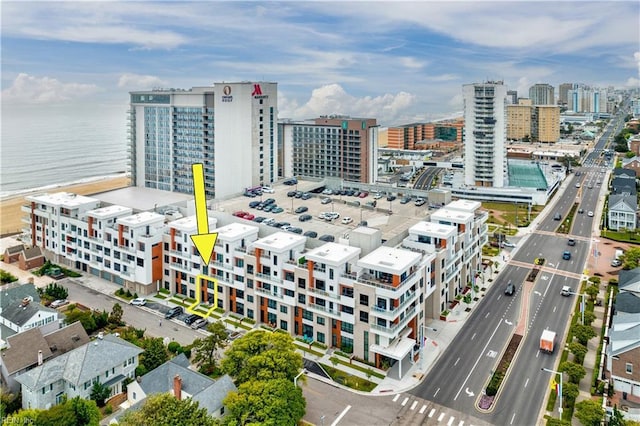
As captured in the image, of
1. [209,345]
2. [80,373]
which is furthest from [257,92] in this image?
[80,373]

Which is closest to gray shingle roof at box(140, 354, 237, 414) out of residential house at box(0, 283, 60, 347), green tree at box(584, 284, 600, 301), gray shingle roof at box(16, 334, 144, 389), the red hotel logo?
gray shingle roof at box(16, 334, 144, 389)

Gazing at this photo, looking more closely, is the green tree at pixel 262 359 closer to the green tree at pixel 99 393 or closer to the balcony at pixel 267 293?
the green tree at pixel 99 393

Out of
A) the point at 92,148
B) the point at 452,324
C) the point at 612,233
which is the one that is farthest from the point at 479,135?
the point at 92,148

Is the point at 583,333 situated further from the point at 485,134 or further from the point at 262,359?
the point at 485,134

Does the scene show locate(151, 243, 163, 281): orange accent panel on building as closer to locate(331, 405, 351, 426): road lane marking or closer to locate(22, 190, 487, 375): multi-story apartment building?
locate(22, 190, 487, 375): multi-story apartment building

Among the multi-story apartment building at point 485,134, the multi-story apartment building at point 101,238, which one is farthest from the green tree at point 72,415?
the multi-story apartment building at point 485,134

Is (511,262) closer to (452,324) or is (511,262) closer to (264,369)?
(452,324)
